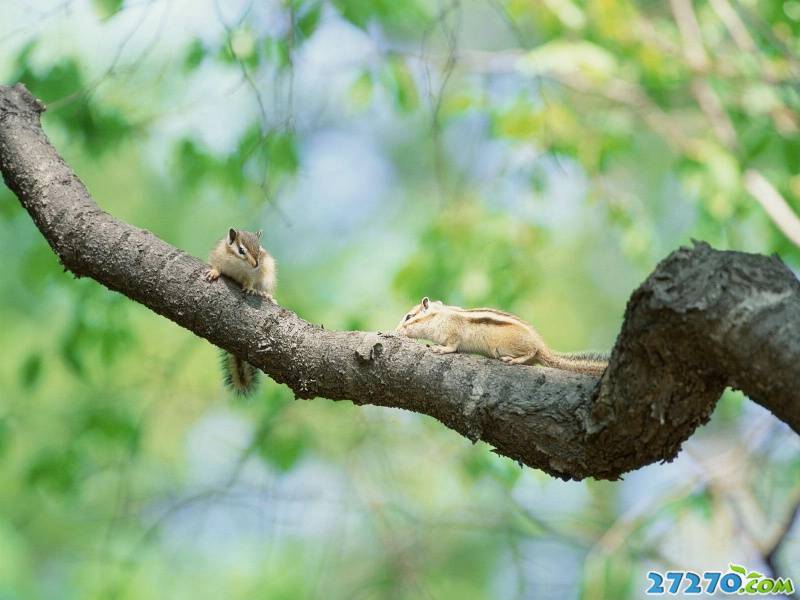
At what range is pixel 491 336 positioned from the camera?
3855 millimetres

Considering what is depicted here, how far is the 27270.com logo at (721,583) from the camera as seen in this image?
402cm

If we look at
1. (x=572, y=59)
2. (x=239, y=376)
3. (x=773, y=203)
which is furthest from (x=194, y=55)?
(x=773, y=203)

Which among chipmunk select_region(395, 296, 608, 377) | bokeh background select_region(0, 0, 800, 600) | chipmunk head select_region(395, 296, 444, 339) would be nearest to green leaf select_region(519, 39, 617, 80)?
bokeh background select_region(0, 0, 800, 600)

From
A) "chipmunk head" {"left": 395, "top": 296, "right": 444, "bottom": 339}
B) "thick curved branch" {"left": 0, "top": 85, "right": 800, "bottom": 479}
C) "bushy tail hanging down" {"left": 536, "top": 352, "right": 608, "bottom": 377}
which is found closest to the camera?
"thick curved branch" {"left": 0, "top": 85, "right": 800, "bottom": 479}

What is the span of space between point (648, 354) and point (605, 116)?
199 inches

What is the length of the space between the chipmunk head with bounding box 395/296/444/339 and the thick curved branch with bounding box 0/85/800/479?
1.23m

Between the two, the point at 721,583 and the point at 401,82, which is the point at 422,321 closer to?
the point at 721,583

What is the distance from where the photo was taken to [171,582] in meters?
6.97

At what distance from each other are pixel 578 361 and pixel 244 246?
1406mm

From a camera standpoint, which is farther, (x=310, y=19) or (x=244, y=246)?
(x=310, y=19)

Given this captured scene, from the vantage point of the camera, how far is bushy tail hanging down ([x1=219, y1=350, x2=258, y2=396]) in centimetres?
356

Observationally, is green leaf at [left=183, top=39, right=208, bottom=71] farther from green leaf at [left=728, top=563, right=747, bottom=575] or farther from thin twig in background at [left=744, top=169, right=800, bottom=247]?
green leaf at [left=728, top=563, right=747, bottom=575]

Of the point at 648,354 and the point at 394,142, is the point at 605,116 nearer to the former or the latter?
the point at 648,354

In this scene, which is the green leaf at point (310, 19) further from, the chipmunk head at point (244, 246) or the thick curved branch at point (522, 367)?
the thick curved branch at point (522, 367)
